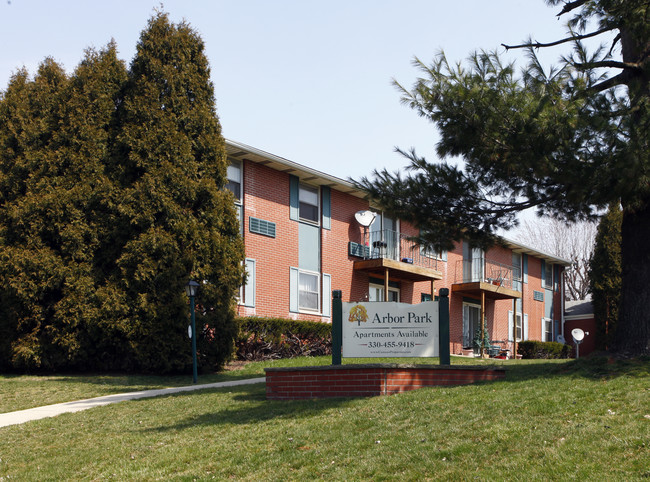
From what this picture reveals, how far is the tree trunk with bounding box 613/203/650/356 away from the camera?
406 inches

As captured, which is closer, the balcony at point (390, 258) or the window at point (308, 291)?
Result: the window at point (308, 291)

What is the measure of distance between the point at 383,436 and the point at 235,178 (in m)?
13.5

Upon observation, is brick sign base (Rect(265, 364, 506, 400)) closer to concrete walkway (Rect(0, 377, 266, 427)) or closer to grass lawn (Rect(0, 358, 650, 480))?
grass lawn (Rect(0, 358, 650, 480))

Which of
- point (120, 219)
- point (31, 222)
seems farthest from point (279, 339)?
point (31, 222)

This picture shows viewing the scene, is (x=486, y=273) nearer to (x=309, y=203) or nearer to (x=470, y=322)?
(x=470, y=322)

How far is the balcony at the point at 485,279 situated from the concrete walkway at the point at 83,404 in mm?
14857

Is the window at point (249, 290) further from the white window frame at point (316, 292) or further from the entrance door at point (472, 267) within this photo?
the entrance door at point (472, 267)

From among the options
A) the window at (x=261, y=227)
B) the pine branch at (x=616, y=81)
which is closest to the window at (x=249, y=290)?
the window at (x=261, y=227)

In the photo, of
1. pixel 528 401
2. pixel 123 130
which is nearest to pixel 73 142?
pixel 123 130

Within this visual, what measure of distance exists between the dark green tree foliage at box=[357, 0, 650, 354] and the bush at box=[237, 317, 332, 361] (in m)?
7.68

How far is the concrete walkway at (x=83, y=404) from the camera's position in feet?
34.7

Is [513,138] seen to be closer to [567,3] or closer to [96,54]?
[567,3]

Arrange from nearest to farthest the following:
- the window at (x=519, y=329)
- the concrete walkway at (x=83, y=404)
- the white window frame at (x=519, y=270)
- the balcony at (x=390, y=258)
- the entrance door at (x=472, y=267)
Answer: the concrete walkway at (x=83, y=404) < the balcony at (x=390, y=258) < the entrance door at (x=472, y=267) < the white window frame at (x=519, y=270) < the window at (x=519, y=329)

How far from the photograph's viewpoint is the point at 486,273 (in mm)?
30031
